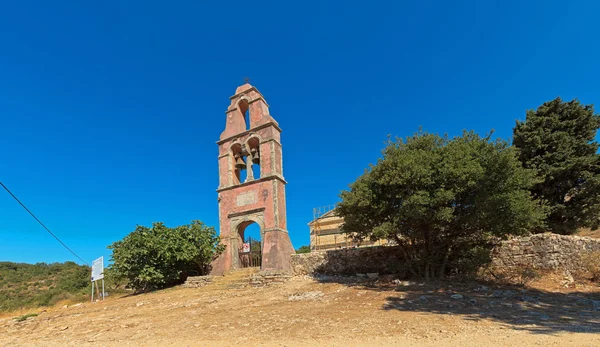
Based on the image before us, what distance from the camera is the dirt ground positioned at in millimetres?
5395

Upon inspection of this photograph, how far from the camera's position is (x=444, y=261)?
37.9 ft

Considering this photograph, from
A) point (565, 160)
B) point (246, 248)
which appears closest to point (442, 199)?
point (565, 160)

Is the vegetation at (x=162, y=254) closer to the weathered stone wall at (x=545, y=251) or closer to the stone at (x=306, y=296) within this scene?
the stone at (x=306, y=296)

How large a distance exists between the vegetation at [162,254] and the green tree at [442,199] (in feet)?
27.9

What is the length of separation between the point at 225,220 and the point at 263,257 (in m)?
3.74

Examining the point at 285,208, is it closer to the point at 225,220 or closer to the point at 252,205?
the point at 252,205

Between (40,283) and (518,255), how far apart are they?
147ft

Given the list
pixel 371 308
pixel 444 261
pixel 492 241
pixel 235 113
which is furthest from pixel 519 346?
pixel 235 113

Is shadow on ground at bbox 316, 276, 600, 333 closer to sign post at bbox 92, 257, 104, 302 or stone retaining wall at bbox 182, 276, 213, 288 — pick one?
stone retaining wall at bbox 182, 276, 213, 288

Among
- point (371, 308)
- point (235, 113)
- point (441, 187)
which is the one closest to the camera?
point (371, 308)

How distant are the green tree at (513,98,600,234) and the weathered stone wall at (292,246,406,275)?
7902 millimetres

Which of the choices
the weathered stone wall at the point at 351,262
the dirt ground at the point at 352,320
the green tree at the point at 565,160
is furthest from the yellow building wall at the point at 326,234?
the dirt ground at the point at 352,320

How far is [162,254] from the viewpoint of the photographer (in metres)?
15.9

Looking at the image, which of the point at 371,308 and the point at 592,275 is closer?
the point at 371,308
